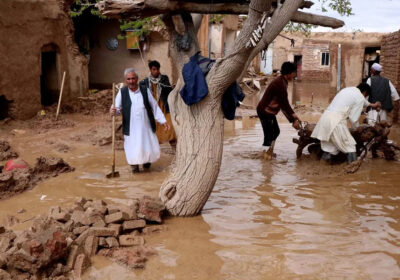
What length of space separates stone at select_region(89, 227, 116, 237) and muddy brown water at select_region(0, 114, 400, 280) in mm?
266

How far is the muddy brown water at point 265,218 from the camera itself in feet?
12.2

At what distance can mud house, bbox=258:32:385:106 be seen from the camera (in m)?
19.1

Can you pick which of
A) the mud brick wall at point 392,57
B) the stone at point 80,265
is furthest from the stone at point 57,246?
the mud brick wall at point 392,57

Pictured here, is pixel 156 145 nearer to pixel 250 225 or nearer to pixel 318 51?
pixel 250 225

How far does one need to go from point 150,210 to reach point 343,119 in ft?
12.6

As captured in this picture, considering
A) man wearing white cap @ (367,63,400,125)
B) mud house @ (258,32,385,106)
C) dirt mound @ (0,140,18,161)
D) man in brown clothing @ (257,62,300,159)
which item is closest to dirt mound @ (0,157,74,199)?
dirt mound @ (0,140,18,161)

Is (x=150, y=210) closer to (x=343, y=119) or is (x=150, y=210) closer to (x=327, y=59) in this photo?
(x=343, y=119)

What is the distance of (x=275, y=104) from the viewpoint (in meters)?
7.64

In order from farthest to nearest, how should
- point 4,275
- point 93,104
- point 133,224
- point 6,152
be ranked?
1. point 93,104
2. point 6,152
3. point 133,224
4. point 4,275

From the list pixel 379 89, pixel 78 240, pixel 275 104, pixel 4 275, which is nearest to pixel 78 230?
pixel 78 240

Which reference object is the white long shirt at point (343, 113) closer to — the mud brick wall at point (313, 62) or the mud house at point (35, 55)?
the mud house at point (35, 55)

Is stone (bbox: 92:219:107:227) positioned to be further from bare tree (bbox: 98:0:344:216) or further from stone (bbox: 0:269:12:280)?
stone (bbox: 0:269:12:280)

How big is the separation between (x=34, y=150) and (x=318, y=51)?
19240 millimetres

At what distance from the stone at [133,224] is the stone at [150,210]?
13 cm
